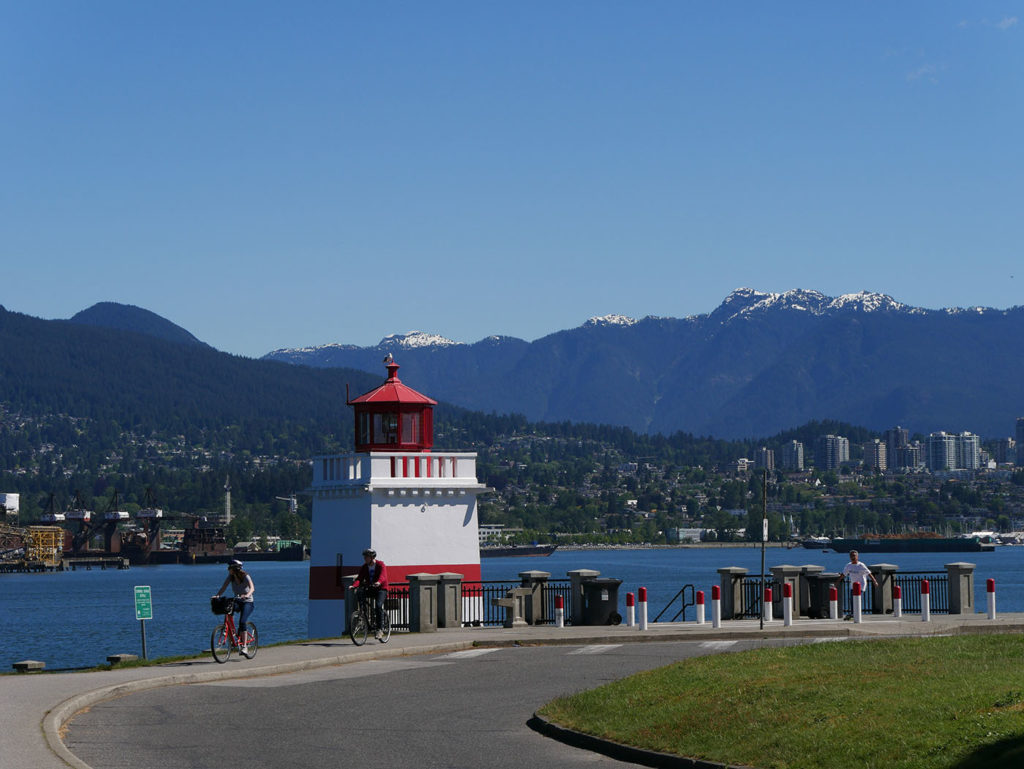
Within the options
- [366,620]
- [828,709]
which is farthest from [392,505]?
[828,709]

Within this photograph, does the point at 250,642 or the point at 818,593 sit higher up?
the point at 818,593

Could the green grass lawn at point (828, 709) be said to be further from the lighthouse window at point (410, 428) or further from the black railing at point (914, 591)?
the lighthouse window at point (410, 428)

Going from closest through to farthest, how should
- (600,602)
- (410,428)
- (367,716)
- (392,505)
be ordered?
(367,716) → (600,602) → (392,505) → (410,428)

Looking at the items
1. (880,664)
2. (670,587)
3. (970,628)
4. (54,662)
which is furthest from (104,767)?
(670,587)

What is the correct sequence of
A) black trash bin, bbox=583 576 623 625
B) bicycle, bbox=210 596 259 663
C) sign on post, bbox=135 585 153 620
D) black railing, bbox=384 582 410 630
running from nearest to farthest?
1. bicycle, bbox=210 596 259 663
2. sign on post, bbox=135 585 153 620
3. black trash bin, bbox=583 576 623 625
4. black railing, bbox=384 582 410 630

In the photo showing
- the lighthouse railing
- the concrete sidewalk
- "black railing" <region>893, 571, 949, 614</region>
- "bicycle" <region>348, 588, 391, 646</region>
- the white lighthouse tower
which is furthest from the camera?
the lighthouse railing

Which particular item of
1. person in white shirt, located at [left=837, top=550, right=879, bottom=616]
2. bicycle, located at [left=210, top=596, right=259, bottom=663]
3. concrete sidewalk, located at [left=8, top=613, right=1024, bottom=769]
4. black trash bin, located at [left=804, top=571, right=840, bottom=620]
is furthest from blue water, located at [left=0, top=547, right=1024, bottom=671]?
person in white shirt, located at [left=837, top=550, right=879, bottom=616]

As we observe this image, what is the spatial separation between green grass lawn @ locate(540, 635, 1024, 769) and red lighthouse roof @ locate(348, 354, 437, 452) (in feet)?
62.1

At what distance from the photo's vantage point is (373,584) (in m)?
33.9

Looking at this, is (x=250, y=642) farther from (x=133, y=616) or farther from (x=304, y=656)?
(x=133, y=616)

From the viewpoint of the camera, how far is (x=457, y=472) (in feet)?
145

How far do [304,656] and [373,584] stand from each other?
336 centimetres

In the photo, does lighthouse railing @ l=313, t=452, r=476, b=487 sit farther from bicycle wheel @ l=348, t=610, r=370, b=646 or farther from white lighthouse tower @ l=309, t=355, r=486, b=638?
bicycle wheel @ l=348, t=610, r=370, b=646

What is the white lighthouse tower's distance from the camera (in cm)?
4266
